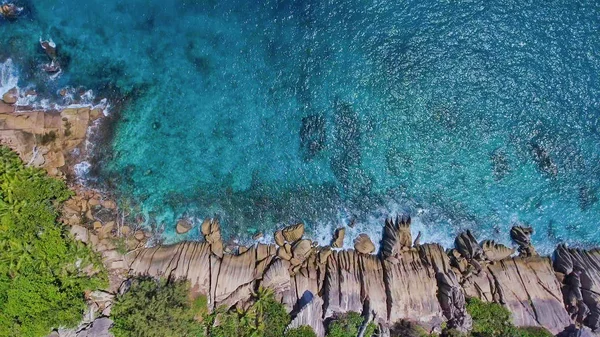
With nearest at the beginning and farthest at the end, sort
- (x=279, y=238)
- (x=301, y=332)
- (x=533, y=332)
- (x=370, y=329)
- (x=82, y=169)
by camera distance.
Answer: (x=301, y=332), (x=370, y=329), (x=533, y=332), (x=82, y=169), (x=279, y=238)

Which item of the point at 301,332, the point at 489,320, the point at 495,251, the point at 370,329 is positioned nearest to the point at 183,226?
the point at 301,332

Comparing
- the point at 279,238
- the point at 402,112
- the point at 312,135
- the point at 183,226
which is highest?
the point at 402,112

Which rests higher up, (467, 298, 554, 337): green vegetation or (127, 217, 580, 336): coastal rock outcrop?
(127, 217, 580, 336): coastal rock outcrop

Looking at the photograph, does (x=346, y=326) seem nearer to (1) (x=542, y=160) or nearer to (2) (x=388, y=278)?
(2) (x=388, y=278)

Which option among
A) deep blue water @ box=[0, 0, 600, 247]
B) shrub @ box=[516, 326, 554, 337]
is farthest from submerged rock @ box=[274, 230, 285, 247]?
shrub @ box=[516, 326, 554, 337]

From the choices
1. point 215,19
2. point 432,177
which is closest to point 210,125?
point 215,19

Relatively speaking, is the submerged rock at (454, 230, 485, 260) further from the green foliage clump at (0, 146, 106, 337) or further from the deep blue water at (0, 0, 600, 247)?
the green foliage clump at (0, 146, 106, 337)

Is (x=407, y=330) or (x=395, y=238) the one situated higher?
(x=395, y=238)

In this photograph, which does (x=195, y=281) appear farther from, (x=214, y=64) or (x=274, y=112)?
(x=214, y=64)
